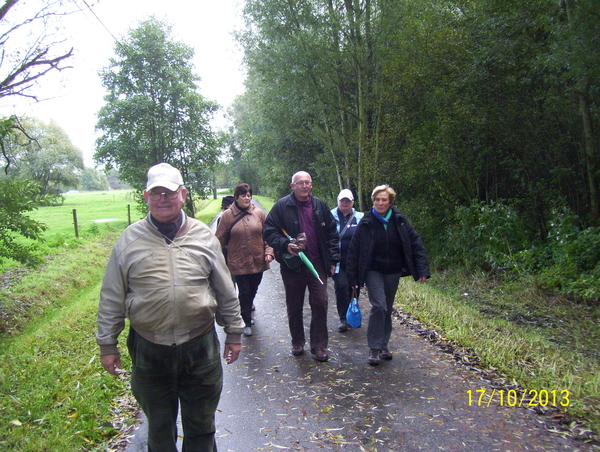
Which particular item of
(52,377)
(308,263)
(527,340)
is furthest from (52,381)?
(527,340)

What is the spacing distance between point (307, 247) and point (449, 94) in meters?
7.16

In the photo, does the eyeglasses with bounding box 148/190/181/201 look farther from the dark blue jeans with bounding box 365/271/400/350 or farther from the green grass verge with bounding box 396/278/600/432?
the green grass verge with bounding box 396/278/600/432

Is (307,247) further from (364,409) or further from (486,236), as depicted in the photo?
(486,236)

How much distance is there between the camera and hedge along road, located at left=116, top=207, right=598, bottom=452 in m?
3.90

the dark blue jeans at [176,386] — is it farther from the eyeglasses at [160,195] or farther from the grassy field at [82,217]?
the grassy field at [82,217]

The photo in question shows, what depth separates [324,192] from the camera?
944 inches

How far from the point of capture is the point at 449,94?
11320 millimetres

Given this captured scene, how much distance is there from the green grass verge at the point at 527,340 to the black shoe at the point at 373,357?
116cm

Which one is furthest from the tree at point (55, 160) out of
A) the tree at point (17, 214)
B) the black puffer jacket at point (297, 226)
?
the black puffer jacket at point (297, 226)

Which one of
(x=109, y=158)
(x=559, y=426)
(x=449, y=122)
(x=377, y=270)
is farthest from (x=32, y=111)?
(x=109, y=158)

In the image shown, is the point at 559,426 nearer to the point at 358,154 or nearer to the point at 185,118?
the point at 358,154

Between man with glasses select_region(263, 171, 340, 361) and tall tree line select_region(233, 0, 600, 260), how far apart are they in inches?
217

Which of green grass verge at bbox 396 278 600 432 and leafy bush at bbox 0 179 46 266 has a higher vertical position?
leafy bush at bbox 0 179 46 266
